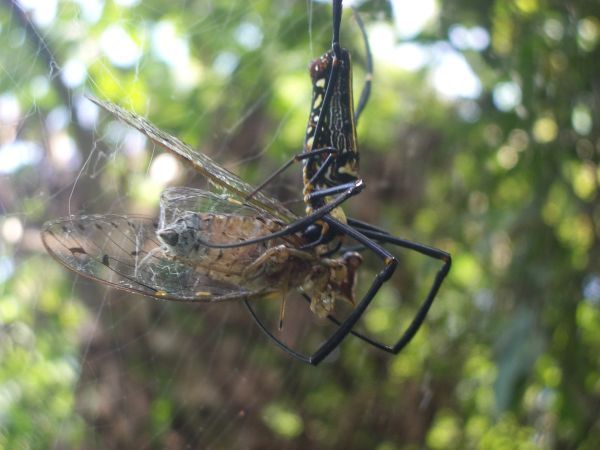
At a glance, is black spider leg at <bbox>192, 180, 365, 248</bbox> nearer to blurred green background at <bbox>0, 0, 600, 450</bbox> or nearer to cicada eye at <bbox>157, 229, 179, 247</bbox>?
cicada eye at <bbox>157, 229, 179, 247</bbox>

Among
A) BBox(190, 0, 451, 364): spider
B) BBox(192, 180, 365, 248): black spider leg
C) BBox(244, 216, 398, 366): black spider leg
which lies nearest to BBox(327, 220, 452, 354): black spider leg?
BBox(190, 0, 451, 364): spider

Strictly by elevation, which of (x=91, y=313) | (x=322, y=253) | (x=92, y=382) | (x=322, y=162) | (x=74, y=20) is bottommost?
(x=92, y=382)

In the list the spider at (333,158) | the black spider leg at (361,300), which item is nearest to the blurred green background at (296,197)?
the spider at (333,158)

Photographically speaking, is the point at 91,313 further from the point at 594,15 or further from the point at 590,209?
the point at 594,15

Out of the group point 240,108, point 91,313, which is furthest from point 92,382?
point 240,108

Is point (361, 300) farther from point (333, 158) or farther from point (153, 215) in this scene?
point (153, 215)
